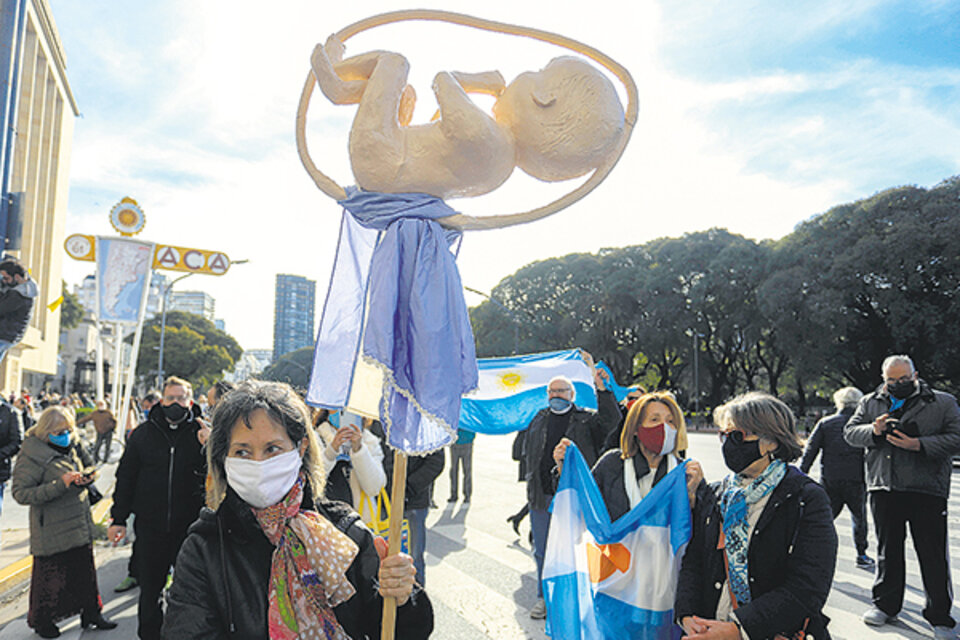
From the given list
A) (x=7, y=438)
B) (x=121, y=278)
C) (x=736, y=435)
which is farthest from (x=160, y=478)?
(x=121, y=278)

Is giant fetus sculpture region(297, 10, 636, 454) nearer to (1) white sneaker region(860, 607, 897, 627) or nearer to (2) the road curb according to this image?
(1) white sneaker region(860, 607, 897, 627)

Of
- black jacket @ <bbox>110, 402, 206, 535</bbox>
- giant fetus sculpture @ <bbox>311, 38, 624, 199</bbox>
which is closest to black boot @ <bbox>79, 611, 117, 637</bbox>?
black jacket @ <bbox>110, 402, 206, 535</bbox>

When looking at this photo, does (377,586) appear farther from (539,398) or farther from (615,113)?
(539,398)

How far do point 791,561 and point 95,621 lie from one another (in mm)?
5033

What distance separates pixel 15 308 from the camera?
4.46m

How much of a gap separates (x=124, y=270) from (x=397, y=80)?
14.0 meters

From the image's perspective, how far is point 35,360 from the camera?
29047 millimetres

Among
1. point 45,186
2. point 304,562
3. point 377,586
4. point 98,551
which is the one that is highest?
point 45,186

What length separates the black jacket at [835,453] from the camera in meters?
6.66

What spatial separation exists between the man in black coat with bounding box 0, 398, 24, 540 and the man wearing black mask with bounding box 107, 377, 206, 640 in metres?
1.57

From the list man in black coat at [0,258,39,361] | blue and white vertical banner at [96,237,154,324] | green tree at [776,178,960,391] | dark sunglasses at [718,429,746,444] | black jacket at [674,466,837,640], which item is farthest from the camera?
green tree at [776,178,960,391]

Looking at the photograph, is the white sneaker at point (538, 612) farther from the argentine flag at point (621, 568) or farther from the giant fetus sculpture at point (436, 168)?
the giant fetus sculpture at point (436, 168)

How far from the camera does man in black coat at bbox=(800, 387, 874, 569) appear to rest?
6633 millimetres

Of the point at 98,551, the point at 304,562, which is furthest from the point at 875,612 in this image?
the point at 98,551
